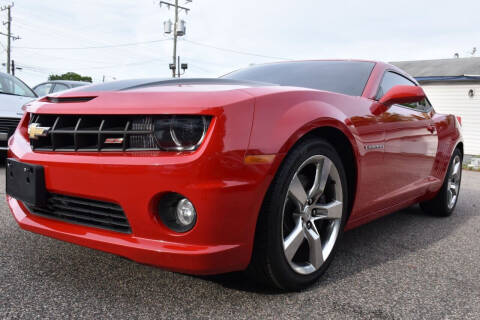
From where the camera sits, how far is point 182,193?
158 cm

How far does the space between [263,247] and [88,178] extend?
774 mm

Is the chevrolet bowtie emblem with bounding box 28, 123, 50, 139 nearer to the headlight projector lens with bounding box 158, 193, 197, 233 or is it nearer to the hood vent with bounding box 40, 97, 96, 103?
the hood vent with bounding box 40, 97, 96, 103

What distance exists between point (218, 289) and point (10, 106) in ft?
15.8

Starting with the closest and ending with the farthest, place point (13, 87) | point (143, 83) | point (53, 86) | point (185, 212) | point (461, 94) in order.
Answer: point (185, 212), point (143, 83), point (13, 87), point (53, 86), point (461, 94)

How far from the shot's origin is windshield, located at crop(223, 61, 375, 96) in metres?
2.68

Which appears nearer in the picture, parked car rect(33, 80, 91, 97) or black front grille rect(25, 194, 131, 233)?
black front grille rect(25, 194, 131, 233)

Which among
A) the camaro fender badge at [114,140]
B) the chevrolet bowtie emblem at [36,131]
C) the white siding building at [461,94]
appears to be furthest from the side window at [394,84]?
the white siding building at [461,94]

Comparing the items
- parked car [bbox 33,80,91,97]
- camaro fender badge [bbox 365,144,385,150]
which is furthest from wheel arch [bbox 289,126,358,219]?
parked car [bbox 33,80,91,97]

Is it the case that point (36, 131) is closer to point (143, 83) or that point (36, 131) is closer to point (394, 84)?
point (143, 83)

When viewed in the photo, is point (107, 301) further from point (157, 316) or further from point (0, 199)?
point (0, 199)

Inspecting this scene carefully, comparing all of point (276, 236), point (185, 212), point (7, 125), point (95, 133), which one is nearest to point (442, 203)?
point (276, 236)

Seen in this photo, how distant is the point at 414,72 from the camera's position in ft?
58.1

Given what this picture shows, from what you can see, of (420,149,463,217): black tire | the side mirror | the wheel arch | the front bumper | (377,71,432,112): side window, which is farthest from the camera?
(420,149,463,217): black tire

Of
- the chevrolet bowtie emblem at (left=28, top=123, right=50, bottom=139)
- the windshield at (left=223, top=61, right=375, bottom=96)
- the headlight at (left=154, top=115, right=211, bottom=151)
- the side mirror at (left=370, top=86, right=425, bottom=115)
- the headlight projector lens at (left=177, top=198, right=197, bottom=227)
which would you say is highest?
the windshield at (left=223, top=61, right=375, bottom=96)
